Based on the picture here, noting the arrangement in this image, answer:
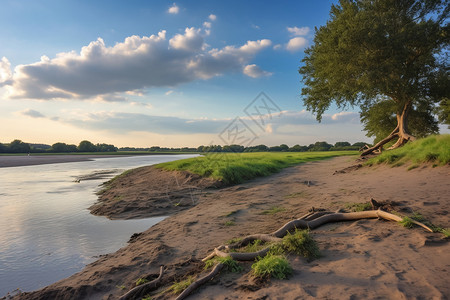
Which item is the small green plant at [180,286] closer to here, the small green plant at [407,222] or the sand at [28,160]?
the small green plant at [407,222]

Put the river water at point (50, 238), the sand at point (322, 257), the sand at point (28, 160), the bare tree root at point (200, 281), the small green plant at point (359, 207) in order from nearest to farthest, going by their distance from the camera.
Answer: the sand at point (322, 257), the bare tree root at point (200, 281), the river water at point (50, 238), the small green plant at point (359, 207), the sand at point (28, 160)

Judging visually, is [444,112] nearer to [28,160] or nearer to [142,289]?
[142,289]

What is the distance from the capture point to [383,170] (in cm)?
1605

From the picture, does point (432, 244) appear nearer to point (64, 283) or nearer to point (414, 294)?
point (414, 294)

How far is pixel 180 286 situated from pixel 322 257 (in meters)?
2.76

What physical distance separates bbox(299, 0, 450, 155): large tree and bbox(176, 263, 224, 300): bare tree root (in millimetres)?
20535

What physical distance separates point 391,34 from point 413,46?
3299 mm

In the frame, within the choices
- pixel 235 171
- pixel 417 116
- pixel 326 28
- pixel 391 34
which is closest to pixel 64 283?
pixel 235 171

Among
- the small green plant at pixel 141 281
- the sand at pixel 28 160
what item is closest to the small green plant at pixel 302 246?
the small green plant at pixel 141 281

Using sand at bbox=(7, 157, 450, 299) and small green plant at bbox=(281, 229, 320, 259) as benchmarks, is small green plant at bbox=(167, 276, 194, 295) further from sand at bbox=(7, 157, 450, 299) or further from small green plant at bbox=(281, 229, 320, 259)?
small green plant at bbox=(281, 229, 320, 259)

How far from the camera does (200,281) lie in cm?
451

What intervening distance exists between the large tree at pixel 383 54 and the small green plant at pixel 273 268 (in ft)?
65.8

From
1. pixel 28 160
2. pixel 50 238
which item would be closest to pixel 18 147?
pixel 28 160

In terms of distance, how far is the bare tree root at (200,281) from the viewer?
423cm
